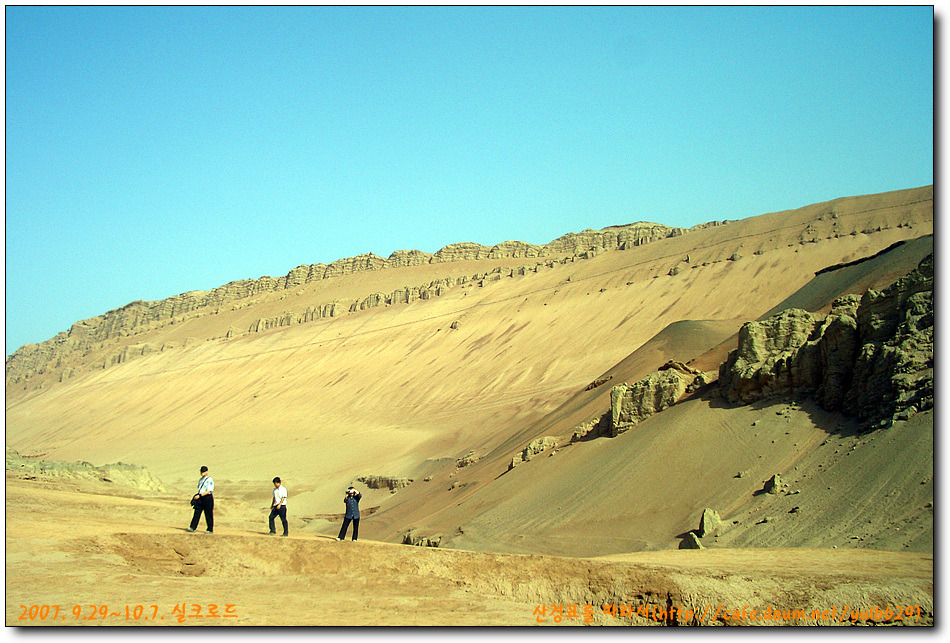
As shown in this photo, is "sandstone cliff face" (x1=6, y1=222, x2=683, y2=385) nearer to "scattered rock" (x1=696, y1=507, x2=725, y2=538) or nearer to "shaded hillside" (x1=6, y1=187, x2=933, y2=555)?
"shaded hillside" (x1=6, y1=187, x2=933, y2=555)

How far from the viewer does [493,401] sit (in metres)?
31.8

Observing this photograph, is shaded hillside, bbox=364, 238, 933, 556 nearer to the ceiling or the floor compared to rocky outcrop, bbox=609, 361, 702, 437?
nearer to the floor

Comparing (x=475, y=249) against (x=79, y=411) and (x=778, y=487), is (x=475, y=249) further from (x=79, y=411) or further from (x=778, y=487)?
(x=778, y=487)

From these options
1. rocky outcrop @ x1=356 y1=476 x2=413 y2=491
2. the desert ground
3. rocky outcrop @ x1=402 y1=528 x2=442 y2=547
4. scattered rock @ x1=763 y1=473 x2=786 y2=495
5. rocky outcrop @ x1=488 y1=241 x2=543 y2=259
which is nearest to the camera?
the desert ground

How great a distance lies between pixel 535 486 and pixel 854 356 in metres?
5.78

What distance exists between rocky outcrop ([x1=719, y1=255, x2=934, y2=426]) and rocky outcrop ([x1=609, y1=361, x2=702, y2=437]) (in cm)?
105

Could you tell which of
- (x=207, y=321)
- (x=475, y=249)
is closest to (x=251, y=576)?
(x=207, y=321)

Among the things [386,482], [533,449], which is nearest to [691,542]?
[533,449]

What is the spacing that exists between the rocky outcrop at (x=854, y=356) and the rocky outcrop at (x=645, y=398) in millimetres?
1046

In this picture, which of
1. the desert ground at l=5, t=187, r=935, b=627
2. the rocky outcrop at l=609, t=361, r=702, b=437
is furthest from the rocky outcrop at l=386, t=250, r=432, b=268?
the rocky outcrop at l=609, t=361, r=702, b=437

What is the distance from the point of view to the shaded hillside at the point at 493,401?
12312 millimetres

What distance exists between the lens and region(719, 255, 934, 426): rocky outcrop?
10422mm

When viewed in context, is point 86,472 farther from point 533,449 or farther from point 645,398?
point 645,398

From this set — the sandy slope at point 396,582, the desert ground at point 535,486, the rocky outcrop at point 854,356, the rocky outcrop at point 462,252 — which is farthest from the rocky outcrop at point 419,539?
the rocky outcrop at point 462,252
